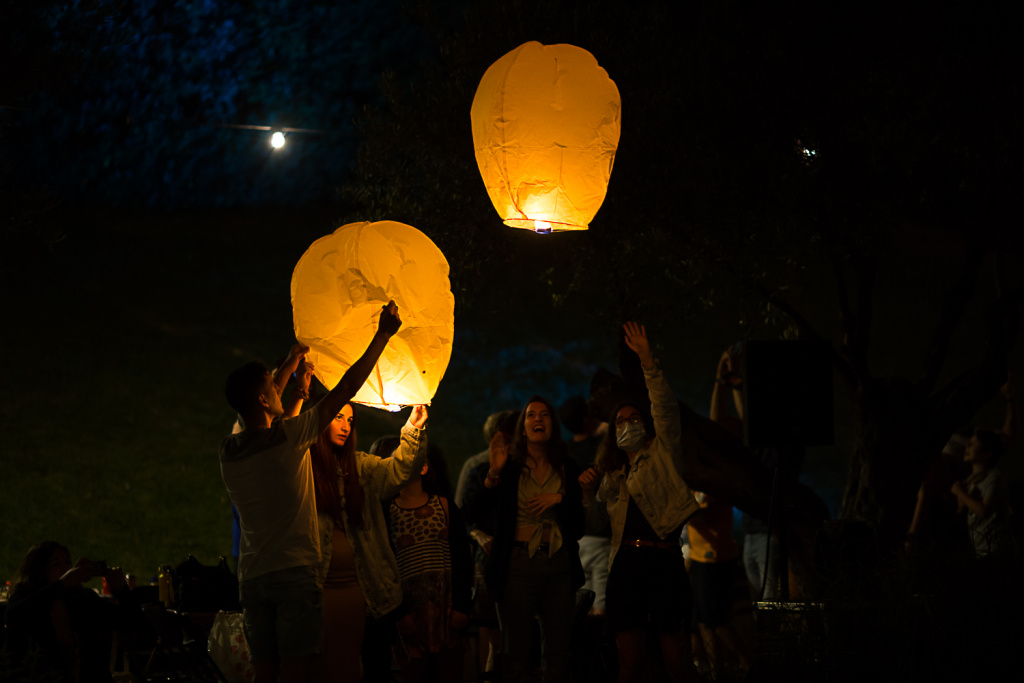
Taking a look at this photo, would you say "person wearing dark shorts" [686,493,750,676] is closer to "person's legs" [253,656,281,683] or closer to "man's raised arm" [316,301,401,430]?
"person's legs" [253,656,281,683]

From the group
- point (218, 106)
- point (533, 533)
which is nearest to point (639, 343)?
point (533, 533)

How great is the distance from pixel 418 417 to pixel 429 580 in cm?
94

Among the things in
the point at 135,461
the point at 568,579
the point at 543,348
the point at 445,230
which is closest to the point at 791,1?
the point at 445,230

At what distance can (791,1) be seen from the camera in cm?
647

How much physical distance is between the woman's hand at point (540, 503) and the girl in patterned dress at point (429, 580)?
1.13ft

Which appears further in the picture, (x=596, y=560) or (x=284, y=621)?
(x=596, y=560)

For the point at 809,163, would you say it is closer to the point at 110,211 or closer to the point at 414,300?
the point at 414,300

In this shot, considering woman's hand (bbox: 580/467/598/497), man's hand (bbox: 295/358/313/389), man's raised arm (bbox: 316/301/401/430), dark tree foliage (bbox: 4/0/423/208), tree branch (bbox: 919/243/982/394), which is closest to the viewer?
man's raised arm (bbox: 316/301/401/430)

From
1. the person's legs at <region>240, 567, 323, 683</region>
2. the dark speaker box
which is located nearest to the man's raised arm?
the person's legs at <region>240, 567, 323, 683</region>

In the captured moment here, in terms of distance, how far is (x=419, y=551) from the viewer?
157 inches

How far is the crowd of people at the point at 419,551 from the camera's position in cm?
297

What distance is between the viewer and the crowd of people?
2973 mm

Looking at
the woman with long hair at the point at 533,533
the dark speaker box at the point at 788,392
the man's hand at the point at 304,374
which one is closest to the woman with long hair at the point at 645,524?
the woman with long hair at the point at 533,533

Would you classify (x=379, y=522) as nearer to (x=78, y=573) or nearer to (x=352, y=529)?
(x=352, y=529)
